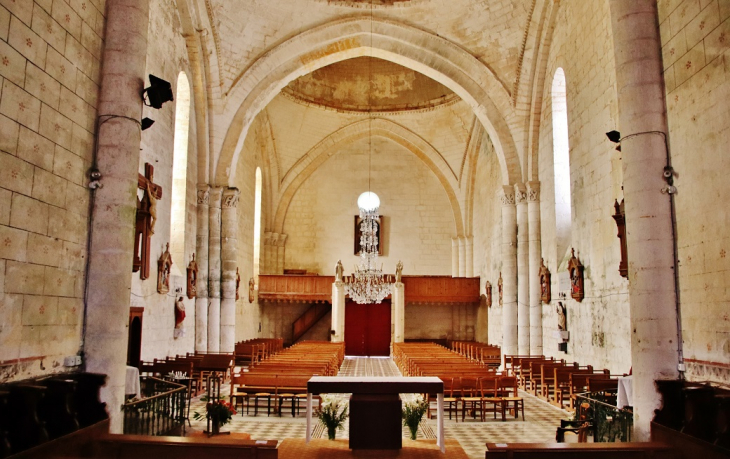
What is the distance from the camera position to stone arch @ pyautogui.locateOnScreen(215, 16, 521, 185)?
1758cm

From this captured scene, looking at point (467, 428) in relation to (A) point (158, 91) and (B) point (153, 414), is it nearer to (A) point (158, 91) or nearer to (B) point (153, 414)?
(B) point (153, 414)

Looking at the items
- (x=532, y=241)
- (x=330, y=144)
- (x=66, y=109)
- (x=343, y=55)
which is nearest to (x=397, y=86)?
(x=330, y=144)

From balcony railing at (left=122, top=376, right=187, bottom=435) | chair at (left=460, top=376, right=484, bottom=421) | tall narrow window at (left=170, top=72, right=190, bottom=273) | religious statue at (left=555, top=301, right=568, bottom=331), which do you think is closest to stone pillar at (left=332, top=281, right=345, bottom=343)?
tall narrow window at (left=170, top=72, right=190, bottom=273)

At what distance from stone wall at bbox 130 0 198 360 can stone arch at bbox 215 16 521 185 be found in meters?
1.66

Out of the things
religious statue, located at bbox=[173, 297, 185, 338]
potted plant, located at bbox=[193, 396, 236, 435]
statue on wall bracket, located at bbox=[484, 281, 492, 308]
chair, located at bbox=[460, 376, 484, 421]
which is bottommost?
chair, located at bbox=[460, 376, 484, 421]

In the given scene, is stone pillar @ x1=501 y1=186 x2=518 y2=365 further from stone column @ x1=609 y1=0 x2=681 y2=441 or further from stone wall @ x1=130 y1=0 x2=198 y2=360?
stone column @ x1=609 y1=0 x2=681 y2=441

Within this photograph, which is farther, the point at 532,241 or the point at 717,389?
the point at 532,241

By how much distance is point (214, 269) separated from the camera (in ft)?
57.9

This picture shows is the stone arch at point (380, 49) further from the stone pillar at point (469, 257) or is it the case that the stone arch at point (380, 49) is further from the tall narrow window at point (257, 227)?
the stone pillar at point (469, 257)

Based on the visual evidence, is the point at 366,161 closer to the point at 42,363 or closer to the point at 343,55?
the point at 343,55

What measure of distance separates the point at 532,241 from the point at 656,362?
1041cm

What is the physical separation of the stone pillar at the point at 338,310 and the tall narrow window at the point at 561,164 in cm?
1038

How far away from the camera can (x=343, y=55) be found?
1877cm

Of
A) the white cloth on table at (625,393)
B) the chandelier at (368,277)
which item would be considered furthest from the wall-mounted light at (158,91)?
the chandelier at (368,277)
